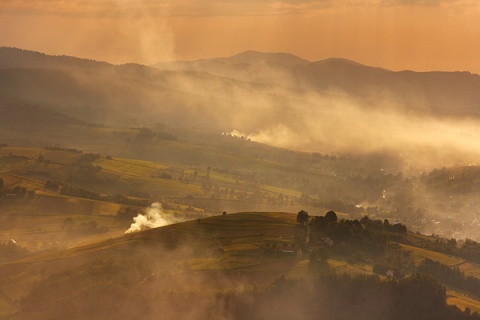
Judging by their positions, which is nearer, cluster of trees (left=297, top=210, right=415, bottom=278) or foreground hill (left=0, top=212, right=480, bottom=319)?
foreground hill (left=0, top=212, right=480, bottom=319)

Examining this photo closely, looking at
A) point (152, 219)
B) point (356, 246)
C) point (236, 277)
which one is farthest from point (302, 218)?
point (152, 219)

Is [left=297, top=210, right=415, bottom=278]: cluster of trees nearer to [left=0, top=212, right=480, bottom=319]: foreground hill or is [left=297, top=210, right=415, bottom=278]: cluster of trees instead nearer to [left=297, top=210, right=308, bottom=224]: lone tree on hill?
[left=297, top=210, right=308, bottom=224]: lone tree on hill

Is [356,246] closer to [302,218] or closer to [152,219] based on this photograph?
[302,218]

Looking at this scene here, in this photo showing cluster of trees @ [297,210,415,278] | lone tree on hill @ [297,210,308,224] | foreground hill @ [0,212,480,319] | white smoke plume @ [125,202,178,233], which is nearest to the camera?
foreground hill @ [0,212,480,319]

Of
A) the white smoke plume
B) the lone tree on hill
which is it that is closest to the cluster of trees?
the lone tree on hill

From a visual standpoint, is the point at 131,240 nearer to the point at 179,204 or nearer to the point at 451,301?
the point at 451,301

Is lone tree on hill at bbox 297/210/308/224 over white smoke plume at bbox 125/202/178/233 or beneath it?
over

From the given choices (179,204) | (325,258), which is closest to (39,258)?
(325,258)
